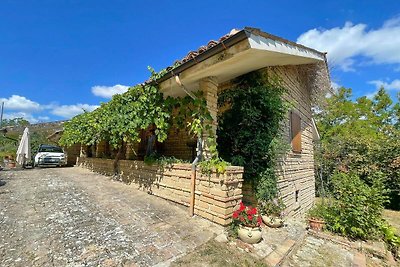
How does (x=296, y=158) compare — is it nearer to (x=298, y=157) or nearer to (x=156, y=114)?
(x=298, y=157)

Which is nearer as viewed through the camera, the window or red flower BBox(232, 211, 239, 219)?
red flower BBox(232, 211, 239, 219)

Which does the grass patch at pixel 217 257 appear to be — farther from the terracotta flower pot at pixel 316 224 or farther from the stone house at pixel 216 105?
the terracotta flower pot at pixel 316 224

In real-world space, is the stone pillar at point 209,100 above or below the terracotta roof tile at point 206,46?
below

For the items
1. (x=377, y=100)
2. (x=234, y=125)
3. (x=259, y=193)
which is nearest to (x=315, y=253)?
(x=259, y=193)

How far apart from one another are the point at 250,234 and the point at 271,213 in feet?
5.35

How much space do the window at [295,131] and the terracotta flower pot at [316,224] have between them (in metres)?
2.43

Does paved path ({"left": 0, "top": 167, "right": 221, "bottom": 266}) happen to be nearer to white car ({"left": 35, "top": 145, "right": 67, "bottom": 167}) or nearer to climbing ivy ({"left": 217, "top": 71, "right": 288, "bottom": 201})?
climbing ivy ({"left": 217, "top": 71, "right": 288, "bottom": 201})

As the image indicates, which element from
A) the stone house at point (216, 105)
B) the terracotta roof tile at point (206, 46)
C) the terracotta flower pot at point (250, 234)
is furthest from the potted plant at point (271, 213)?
the terracotta roof tile at point (206, 46)

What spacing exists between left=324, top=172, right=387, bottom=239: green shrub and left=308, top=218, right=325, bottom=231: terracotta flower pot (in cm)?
18

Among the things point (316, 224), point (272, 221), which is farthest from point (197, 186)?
point (316, 224)

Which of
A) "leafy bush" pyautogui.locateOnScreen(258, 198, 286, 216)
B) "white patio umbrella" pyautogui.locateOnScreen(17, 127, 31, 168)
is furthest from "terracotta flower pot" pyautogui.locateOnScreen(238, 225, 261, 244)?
"white patio umbrella" pyautogui.locateOnScreen(17, 127, 31, 168)

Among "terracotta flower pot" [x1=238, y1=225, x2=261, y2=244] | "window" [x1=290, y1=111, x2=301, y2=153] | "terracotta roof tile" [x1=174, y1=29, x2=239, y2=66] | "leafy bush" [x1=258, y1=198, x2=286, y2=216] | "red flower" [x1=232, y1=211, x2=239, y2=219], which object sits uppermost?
"terracotta roof tile" [x1=174, y1=29, x2=239, y2=66]

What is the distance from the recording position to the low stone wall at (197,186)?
3.94 metres

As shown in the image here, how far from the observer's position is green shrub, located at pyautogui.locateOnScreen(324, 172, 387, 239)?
4852mm
